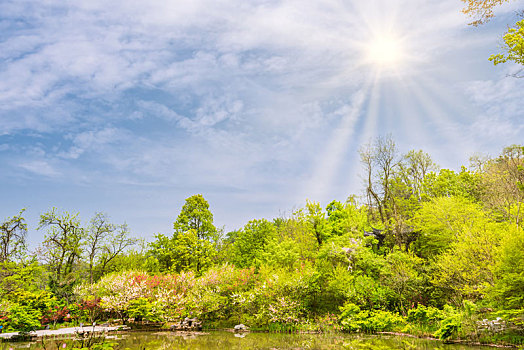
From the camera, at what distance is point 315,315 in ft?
60.3

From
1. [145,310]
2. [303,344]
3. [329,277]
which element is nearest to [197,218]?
[145,310]

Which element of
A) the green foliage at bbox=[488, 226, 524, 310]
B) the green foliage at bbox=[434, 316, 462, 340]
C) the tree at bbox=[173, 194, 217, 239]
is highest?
the tree at bbox=[173, 194, 217, 239]

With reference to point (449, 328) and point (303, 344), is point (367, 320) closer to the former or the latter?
point (449, 328)

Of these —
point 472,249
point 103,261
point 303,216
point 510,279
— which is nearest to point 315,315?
point 303,216

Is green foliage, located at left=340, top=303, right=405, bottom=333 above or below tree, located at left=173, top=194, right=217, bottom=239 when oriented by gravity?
below

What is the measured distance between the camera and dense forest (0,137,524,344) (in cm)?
1365

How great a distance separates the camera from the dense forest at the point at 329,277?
1365cm

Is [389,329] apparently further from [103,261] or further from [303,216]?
[103,261]

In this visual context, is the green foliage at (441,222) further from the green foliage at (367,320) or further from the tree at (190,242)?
the tree at (190,242)

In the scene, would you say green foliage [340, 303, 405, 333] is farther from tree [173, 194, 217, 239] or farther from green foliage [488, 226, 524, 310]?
tree [173, 194, 217, 239]

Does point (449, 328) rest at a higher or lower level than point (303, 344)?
higher

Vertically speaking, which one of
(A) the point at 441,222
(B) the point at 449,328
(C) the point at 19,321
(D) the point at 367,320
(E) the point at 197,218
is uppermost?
(E) the point at 197,218

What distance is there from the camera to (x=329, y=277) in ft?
60.6

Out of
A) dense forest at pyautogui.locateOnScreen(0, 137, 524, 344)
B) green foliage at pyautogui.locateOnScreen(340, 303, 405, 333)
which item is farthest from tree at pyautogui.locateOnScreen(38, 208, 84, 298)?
green foliage at pyautogui.locateOnScreen(340, 303, 405, 333)
